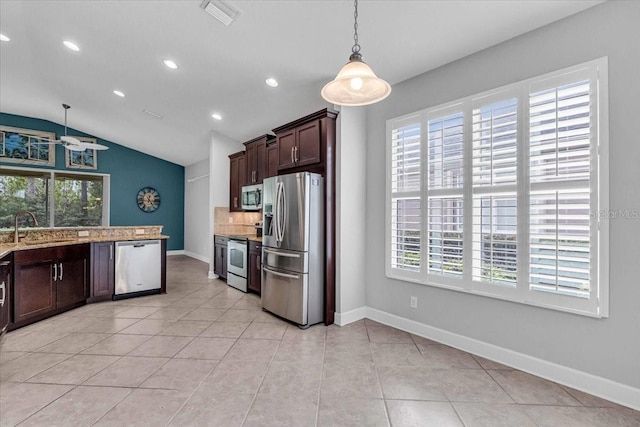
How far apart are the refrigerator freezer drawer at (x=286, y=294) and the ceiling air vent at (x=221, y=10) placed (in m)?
2.65

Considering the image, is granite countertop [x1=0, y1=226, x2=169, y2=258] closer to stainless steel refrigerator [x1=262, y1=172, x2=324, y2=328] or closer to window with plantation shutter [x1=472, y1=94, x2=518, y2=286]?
stainless steel refrigerator [x1=262, y1=172, x2=324, y2=328]

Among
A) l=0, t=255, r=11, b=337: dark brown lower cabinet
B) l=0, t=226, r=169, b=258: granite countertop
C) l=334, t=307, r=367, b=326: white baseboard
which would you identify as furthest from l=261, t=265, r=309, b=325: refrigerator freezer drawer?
l=0, t=255, r=11, b=337: dark brown lower cabinet

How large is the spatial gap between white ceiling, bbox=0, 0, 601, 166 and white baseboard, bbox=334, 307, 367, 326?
2.73 meters

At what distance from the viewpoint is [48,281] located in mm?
3588

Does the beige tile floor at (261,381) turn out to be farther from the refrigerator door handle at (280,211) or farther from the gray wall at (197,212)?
the gray wall at (197,212)

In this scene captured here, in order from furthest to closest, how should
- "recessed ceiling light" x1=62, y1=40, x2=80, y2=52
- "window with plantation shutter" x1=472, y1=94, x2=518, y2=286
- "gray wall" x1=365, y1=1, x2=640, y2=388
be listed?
"recessed ceiling light" x1=62, y1=40, x2=80, y2=52, "window with plantation shutter" x1=472, y1=94, x2=518, y2=286, "gray wall" x1=365, y1=1, x2=640, y2=388

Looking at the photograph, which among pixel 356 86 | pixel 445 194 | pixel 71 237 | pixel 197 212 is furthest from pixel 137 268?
pixel 445 194

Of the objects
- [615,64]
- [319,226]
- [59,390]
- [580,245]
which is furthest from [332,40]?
[59,390]

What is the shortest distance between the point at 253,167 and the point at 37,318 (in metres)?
3.55

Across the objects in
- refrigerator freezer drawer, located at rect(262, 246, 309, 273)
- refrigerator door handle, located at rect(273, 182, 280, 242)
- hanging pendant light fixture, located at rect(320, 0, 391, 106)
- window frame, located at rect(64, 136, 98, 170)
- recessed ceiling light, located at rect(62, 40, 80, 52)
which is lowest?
refrigerator freezer drawer, located at rect(262, 246, 309, 273)

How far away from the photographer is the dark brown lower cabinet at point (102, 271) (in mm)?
4191

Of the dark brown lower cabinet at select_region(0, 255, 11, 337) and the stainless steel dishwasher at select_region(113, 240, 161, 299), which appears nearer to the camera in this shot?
the dark brown lower cabinet at select_region(0, 255, 11, 337)

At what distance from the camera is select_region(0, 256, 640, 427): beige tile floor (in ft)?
6.10

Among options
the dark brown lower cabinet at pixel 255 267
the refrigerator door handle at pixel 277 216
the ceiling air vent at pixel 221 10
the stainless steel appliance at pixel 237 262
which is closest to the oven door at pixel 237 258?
the stainless steel appliance at pixel 237 262
